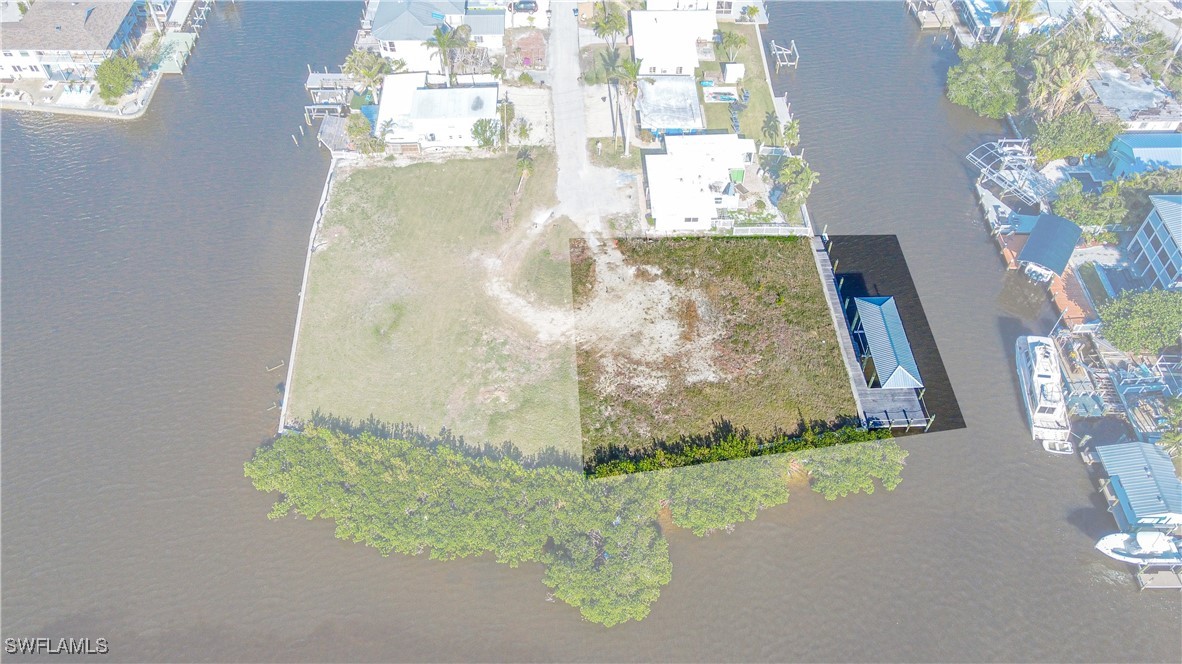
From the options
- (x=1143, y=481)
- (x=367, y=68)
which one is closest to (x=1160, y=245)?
(x=1143, y=481)

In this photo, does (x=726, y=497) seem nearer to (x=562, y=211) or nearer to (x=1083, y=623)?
(x=1083, y=623)

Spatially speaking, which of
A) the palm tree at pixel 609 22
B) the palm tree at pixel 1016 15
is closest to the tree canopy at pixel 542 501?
the palm tree at pixel 609 22

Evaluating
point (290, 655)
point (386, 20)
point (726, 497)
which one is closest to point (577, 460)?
point (726, 497)

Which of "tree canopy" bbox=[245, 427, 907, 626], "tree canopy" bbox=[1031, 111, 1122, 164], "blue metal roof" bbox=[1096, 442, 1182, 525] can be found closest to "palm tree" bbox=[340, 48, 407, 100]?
"tree canopy" bbox=[245, 427, 907, 626]

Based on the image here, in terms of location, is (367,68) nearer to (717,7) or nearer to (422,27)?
(422,27)

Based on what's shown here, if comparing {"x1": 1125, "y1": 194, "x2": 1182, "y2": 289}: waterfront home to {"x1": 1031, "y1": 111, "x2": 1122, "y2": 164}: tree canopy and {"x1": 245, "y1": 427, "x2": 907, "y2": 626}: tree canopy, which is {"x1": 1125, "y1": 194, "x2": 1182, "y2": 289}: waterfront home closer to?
{"x1": 1031, "y1": 111, "x2": 1122, "y2": 164}: tree canopy

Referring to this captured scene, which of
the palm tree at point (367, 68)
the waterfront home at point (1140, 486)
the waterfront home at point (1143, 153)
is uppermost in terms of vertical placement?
the palm tree at point (367, 68)

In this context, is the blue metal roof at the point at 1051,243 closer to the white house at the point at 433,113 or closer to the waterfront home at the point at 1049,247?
the waterfront home at the point at 1049,247
